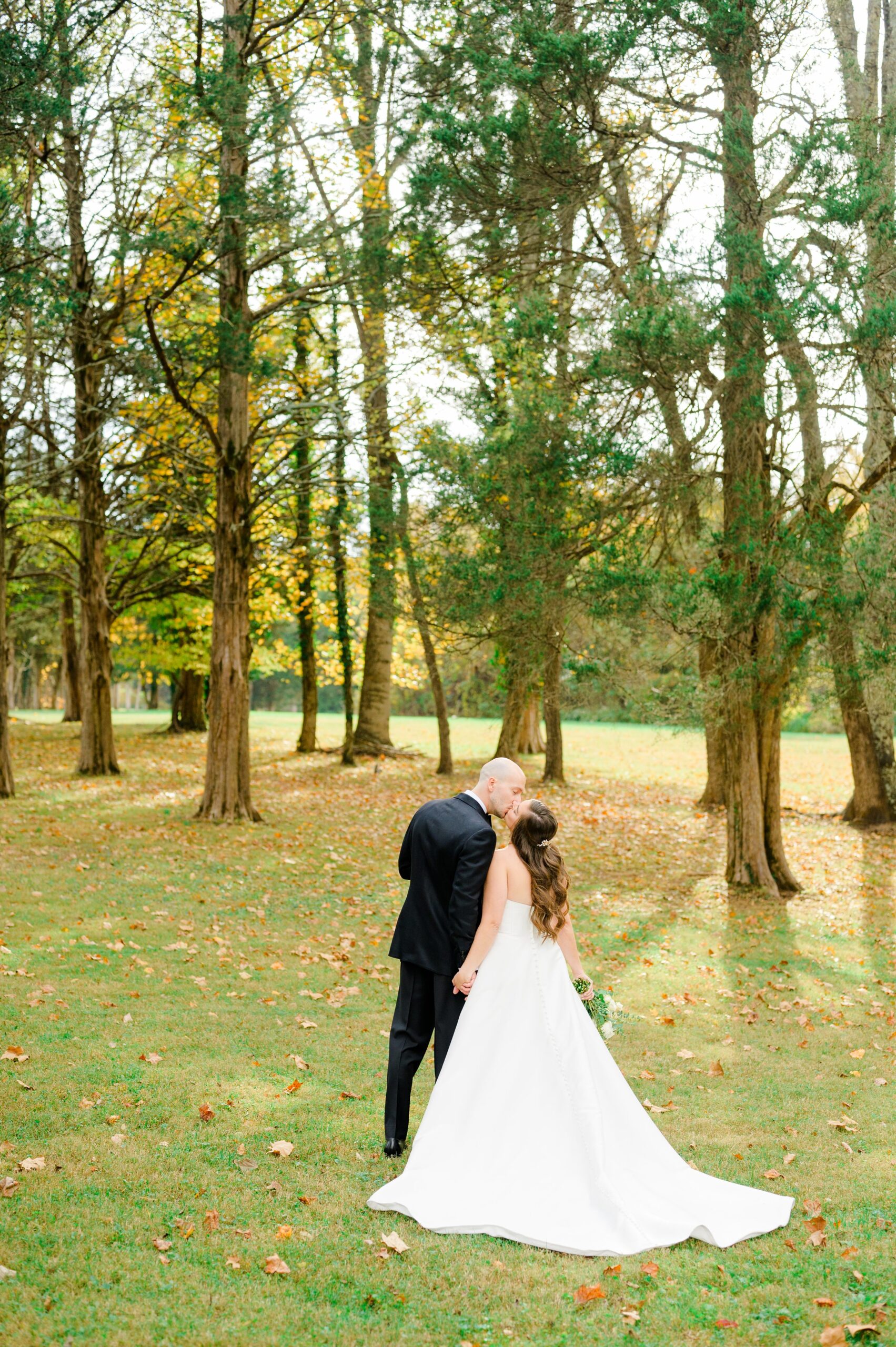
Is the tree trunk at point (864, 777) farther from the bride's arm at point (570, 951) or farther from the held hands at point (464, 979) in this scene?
the held hands at point (464, 979)

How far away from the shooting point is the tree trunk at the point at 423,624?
19.9 meters

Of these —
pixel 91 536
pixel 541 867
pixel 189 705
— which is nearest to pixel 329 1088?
pixel 541 867

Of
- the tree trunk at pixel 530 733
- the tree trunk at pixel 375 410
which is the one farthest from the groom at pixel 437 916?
the tree trunk at pixel 530 733

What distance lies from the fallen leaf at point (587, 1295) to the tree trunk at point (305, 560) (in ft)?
45.4

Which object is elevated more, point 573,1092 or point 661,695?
point 661,695

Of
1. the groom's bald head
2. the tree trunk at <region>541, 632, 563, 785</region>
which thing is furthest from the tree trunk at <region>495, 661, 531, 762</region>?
the groom's bald head

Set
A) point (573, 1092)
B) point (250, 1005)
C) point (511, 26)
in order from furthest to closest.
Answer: point (511, 26) → point (250, 1005) → point (573, 1092)

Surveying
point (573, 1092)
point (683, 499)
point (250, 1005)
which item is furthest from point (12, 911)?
point (683, 499)

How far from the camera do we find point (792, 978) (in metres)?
10.9

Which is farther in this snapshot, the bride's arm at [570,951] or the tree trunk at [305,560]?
the tree trunk at [305,560]

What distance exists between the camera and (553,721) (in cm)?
2417

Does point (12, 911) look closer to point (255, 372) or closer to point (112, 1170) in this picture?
point (112, 1170)

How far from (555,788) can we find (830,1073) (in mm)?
16071

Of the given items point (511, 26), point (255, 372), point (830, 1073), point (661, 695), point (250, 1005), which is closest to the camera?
point (830, 1073)
